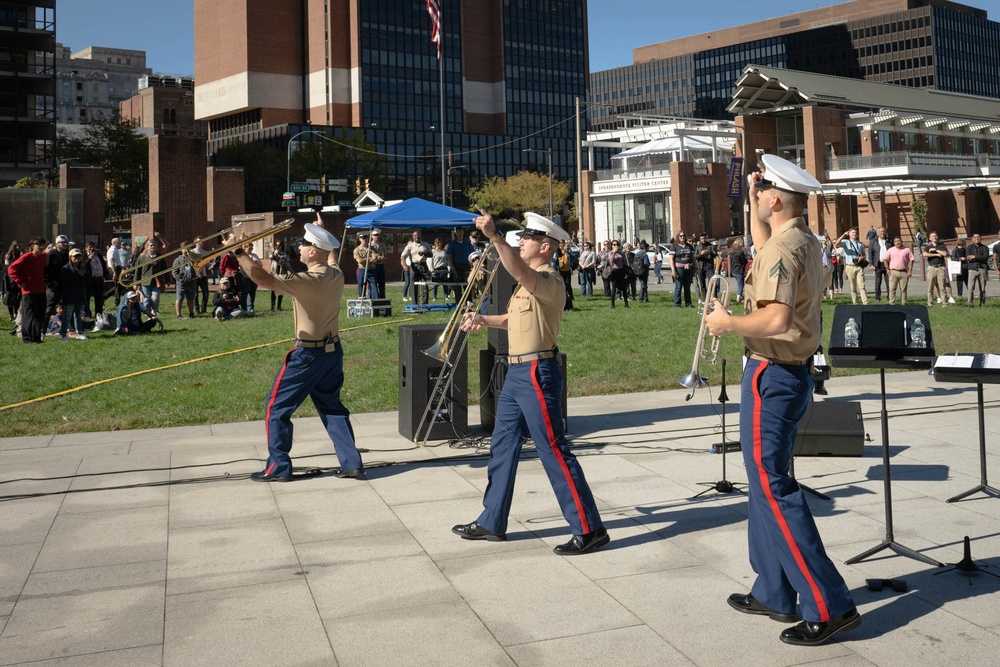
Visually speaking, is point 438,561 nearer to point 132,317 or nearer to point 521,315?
point 521,315

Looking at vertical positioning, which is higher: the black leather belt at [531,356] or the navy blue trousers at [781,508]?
the black leather belt at [531,356]

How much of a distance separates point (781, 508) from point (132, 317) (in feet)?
57.2

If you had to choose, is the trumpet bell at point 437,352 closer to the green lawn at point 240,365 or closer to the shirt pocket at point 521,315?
the shirt pocket at point 521,315

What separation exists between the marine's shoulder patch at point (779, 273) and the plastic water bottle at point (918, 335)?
6.03ft

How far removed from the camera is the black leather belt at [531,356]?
599cm

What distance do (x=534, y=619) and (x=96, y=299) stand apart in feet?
66.3

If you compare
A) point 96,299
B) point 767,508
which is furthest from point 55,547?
point 96,299

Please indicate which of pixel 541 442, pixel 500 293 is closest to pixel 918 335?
pixel 541 442

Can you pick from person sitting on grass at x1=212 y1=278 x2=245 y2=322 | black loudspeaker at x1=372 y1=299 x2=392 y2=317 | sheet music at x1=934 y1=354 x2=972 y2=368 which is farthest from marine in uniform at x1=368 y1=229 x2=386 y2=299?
sheet music at x1=934 y1=354 x2=972 y2=368

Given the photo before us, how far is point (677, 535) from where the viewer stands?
6.35 meters

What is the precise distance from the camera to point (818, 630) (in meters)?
4.53

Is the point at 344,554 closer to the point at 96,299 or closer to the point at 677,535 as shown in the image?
the point at 677,535

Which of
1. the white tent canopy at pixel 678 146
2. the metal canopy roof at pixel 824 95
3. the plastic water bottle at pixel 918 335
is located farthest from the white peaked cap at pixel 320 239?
the white tent canopy at pixel 678 146

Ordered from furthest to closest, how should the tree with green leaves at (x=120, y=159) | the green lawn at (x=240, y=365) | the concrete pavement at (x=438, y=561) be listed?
the tree with green leaves at (x=120, y=159) → the green lawn at (x=240, y=365) → the concrete pavement at (x=438, y=561)
